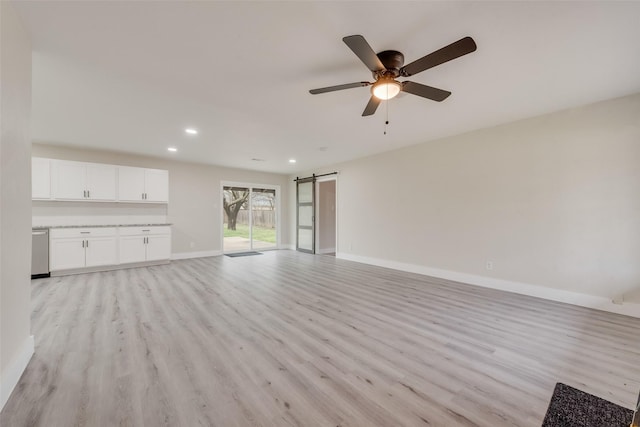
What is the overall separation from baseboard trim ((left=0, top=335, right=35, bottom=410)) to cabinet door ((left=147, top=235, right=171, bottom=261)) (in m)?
3.73

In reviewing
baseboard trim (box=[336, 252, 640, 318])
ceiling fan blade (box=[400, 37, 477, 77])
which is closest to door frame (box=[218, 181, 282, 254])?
baseboard trim (box=[336, 252, 640, 318])

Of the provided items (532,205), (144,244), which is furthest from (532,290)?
(144,244)

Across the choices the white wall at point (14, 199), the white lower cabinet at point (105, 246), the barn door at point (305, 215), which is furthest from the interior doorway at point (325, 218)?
the white wall at point (14, 199)

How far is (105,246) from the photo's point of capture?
16.5 ft

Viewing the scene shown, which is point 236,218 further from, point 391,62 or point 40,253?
point 391,62

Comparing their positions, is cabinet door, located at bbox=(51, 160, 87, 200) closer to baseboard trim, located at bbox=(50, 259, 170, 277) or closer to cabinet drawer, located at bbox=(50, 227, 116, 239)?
cabinet drawer, located at bbox=(50, 227, 116, 239)

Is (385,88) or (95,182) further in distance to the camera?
(95,182)

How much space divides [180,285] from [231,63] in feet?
11.0

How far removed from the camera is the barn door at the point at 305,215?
7.54 meters

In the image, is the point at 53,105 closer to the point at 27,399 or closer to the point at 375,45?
the point at 27,399

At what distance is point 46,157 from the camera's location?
496 centimetres

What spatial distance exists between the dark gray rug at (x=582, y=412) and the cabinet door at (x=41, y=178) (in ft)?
23.7

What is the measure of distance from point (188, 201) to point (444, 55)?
6492mm

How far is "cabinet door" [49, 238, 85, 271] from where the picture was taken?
4.54 meters
